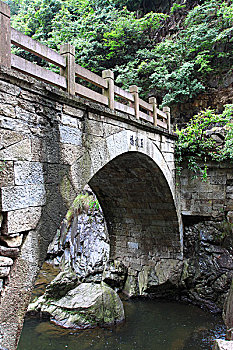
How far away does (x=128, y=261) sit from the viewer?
349 inches

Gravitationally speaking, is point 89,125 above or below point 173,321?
above

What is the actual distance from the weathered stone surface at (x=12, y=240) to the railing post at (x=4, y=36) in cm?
175

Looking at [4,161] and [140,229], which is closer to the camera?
[4,161]

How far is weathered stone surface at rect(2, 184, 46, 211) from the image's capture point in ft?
8.97

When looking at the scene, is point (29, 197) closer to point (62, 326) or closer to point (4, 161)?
point (4, 161)

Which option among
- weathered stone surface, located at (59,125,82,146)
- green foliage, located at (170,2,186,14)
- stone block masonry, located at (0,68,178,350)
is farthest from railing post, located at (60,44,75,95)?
green foliage, located at (170,2,186,14)

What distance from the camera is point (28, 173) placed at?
2.96m

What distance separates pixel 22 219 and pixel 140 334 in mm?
4882

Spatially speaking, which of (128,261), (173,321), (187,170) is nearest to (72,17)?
(187,170)

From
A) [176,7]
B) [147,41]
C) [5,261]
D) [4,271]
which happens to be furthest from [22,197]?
[176,7]

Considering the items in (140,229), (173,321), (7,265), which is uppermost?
(7,265)

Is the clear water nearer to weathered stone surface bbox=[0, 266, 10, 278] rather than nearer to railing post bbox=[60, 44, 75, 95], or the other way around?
weathered stone surface bbox=[0, 266, 10, 278]

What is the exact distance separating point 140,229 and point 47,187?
584 cm

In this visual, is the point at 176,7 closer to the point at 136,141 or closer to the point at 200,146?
the point at 200,146
